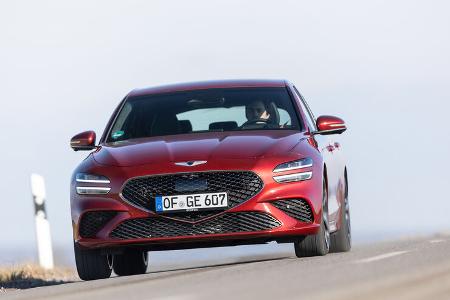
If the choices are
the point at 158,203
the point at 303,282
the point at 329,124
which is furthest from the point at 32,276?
the point at 303,282

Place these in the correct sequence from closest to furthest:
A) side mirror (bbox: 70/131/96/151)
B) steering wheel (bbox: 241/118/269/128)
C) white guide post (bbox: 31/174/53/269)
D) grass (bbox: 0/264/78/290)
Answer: side mirror (bbox: 70/131/96/151) < steering wheel (bbox: 241/118/269/128) < grass (bbox: 0/264/78/290) < white guide post (bbox: 31/174/53/269)

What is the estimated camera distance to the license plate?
11867 mm

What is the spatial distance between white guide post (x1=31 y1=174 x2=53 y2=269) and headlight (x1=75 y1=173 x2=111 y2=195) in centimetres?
587

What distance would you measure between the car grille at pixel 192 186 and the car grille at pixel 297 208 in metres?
0.24

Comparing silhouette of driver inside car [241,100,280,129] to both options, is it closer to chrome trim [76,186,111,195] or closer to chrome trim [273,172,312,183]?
chrome trim [273,172,312,183]

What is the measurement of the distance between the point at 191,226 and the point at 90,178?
987 mm

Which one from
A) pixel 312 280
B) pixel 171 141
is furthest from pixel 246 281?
pixel 171 141

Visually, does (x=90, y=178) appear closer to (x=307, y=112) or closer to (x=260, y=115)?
(x=260, y=115)

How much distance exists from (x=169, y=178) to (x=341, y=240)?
297cm

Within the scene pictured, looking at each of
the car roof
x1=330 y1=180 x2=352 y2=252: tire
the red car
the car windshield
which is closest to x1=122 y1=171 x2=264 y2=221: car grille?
the red car

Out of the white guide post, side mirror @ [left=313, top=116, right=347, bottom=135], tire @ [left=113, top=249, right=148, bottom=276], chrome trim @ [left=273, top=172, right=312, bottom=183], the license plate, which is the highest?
side mirror @ [left=313, top=116, right=347, bottom=135]

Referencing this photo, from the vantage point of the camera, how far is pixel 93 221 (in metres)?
12.1

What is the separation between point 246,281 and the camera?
905 centimetres

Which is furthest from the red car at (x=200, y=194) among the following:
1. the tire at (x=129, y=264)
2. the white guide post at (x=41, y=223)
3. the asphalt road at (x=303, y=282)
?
the white guide post at (x=41, y=223)
